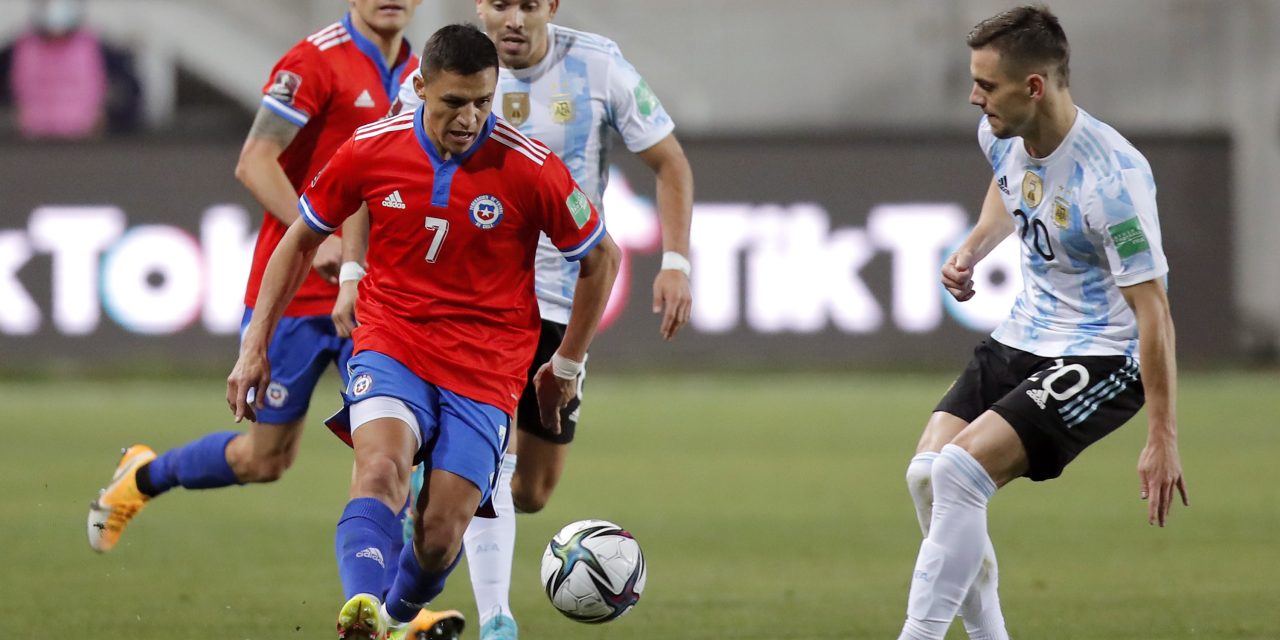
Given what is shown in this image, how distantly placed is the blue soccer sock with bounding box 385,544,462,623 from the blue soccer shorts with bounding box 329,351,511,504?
0.27m

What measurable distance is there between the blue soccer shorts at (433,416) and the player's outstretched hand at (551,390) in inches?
11.7

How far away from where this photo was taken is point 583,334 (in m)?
5.46

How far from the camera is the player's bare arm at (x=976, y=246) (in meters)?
5.51

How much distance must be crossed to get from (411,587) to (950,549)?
156cm

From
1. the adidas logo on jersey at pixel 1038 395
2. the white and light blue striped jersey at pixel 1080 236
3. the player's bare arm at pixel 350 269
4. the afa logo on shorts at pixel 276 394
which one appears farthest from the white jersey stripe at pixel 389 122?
the adidas logo on jersey at pixel 1038 395

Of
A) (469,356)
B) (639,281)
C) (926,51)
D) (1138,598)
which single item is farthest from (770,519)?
(926,51)

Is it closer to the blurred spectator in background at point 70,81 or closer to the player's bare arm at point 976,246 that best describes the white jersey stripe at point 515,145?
the player's bare arm at point 976,246

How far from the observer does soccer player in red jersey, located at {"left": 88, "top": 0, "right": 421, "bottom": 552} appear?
20.9ft

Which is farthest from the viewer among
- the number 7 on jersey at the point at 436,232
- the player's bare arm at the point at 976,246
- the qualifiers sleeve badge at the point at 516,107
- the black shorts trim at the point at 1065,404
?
the qualifiers sleeve badge at the point at 516,107

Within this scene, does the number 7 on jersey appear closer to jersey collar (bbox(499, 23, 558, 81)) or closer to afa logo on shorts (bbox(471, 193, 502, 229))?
afa logo on shorts (bbox(471, 193, 502, 229))

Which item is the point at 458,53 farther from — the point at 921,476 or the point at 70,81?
the point at 70,81

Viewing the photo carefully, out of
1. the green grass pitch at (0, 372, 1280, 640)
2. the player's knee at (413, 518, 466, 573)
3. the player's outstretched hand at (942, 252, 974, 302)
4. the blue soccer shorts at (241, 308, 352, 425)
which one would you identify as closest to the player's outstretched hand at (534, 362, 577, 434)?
the player's knee at (413, 518, 466, 573)

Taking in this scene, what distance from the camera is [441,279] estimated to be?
5.33m

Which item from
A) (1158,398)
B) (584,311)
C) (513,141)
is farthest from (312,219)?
(1158,398)
